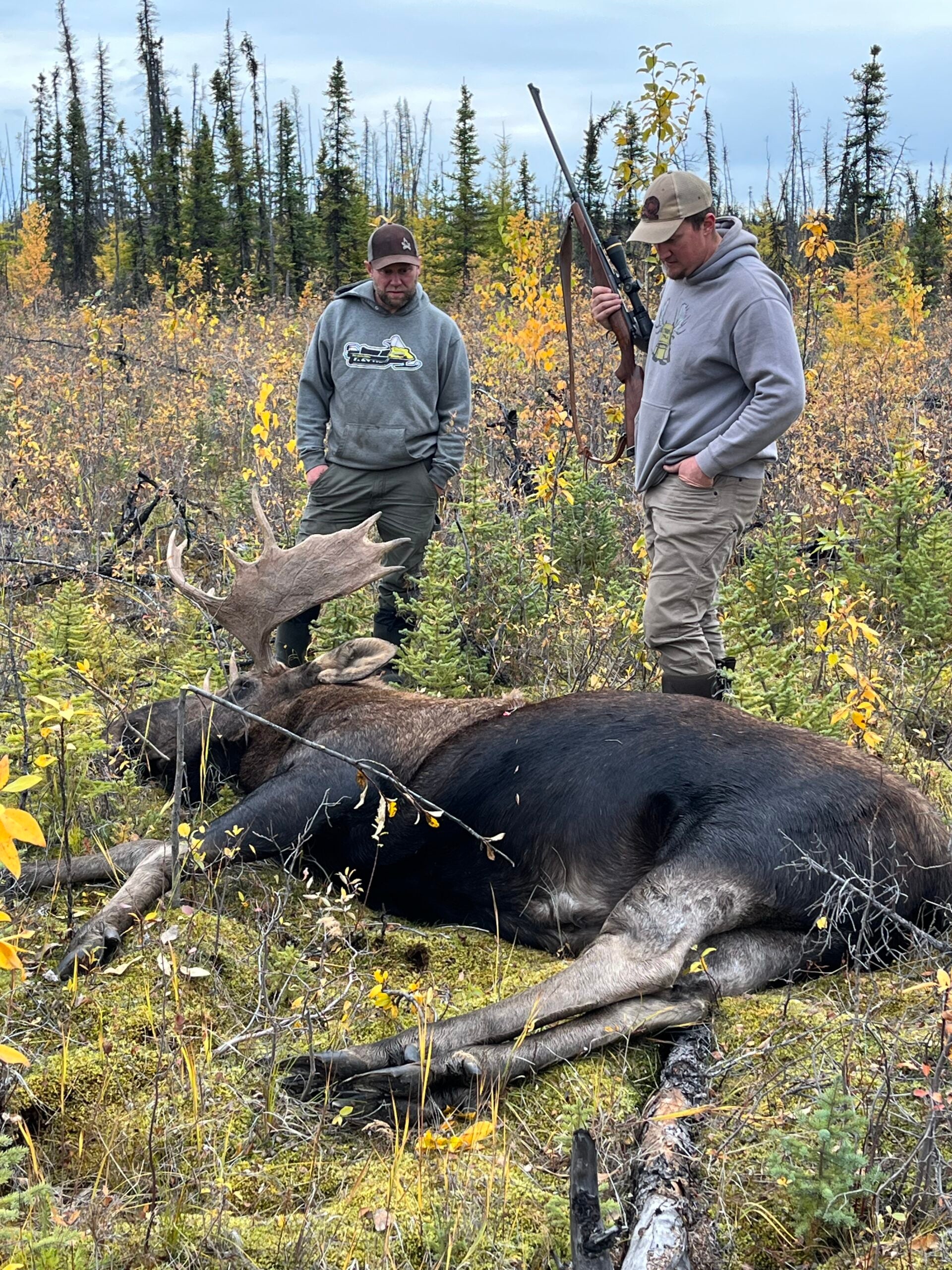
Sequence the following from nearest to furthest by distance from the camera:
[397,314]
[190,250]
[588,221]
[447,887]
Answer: [447,887] < [588,221] < [397,314] < [190,250]

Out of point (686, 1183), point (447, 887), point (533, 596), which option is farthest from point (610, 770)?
point (533, 596)

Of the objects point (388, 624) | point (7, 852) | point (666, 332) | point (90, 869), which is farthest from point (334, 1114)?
point (388, 624)

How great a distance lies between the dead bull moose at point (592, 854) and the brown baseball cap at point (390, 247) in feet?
9.71

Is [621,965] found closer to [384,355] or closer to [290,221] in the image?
[384,355]

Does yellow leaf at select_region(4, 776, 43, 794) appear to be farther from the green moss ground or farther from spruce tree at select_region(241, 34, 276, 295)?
spruce tree at select_region(241, 34, 276, 295)

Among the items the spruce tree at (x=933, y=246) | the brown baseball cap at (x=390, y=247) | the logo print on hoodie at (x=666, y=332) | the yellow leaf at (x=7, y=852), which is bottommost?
the yellow leaf at (x=7, y=852)

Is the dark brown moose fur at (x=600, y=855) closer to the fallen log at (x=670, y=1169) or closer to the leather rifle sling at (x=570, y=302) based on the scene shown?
the fallen log at (x=670, y=1169)

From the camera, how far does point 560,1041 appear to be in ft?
11.1

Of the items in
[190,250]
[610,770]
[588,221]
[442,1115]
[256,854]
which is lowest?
[442,1115]

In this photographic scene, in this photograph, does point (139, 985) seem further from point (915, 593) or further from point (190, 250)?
point (190, 250)

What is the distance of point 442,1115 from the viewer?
3172 mm

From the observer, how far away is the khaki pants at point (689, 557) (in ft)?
16.6

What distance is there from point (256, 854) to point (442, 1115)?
4.88 feet

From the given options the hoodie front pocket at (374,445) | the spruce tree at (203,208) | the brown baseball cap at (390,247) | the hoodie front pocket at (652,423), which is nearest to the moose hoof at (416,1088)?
the hoodie front pocket at (652,423)
